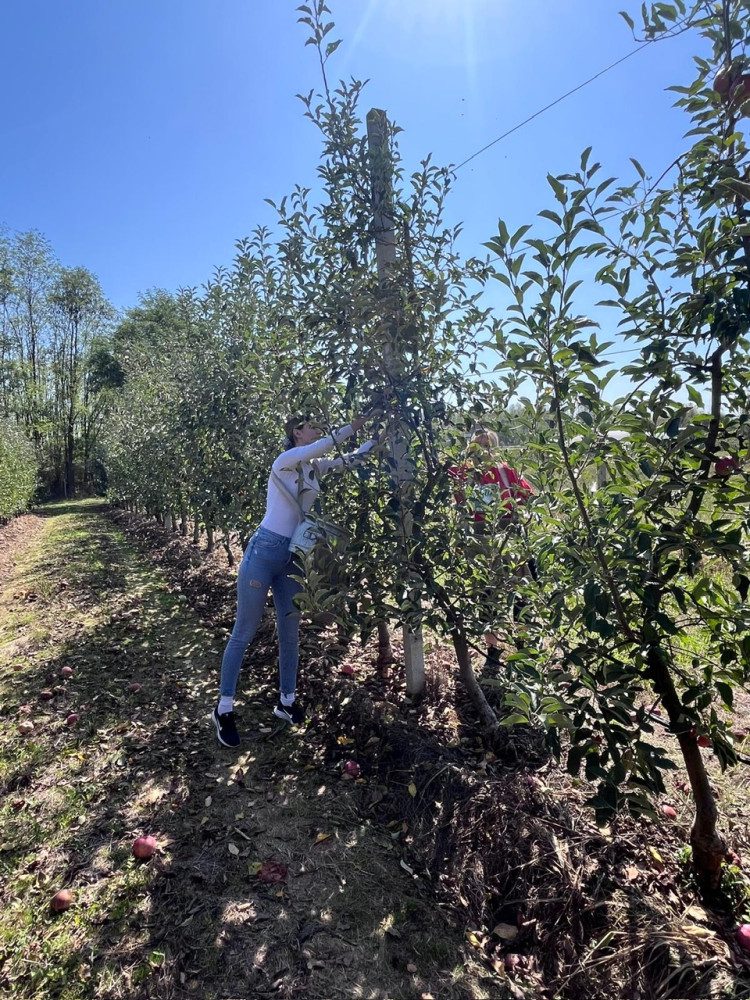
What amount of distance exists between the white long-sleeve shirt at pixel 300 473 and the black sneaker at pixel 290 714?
4.10ft

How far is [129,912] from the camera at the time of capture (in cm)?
222

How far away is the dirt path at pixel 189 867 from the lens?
1944 mm

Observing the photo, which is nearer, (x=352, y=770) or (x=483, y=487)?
(x=483, y=487)

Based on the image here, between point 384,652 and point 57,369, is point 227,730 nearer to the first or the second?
point 384,652

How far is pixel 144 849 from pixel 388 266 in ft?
9.84

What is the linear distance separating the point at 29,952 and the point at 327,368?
2.70m

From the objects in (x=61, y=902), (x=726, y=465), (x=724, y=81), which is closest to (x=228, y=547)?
(x=61, y=902)

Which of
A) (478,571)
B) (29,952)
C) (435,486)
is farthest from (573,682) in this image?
(29,952)

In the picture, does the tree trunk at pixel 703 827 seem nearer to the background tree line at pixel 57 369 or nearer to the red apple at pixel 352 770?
the red apple at pixel 352 770

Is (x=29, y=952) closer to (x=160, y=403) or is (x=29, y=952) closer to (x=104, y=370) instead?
(x=160, y=403)

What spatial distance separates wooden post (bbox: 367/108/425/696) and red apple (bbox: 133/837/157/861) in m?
1.55

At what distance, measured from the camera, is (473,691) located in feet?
10.4

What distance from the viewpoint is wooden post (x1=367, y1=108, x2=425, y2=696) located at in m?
2.56

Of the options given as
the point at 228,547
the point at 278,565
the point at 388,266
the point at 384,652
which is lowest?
the point at 384,652
